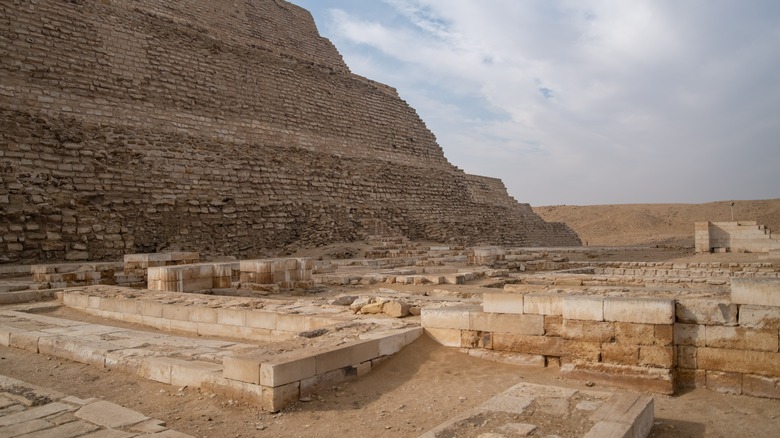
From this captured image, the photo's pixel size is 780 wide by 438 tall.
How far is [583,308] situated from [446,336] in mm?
1297

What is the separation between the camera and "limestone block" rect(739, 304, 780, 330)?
158 inches

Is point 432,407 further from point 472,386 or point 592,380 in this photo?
point 592,380

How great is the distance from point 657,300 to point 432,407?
1943 mm

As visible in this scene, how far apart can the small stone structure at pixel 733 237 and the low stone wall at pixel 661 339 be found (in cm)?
1680

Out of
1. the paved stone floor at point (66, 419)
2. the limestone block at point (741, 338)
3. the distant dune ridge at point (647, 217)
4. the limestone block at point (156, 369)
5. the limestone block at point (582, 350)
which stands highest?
the distant dune ridge at point (647, 217)

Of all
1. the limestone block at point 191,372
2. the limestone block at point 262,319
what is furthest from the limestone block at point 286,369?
the limestone block at point 262,319

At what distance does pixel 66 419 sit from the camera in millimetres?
3598

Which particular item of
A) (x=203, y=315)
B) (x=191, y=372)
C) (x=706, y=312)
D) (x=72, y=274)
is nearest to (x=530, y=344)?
(x=706, y=312)

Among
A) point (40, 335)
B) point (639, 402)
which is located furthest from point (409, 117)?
point (639, 402)

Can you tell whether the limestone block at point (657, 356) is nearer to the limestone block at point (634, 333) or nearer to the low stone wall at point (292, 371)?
the limestone block at point (634, 333)

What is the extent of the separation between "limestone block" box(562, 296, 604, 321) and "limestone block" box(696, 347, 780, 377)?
2.49 feet

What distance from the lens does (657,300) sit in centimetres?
430

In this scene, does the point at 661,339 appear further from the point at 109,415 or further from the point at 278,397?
the point at 109,415

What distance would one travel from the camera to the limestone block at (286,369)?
3.79 metres
